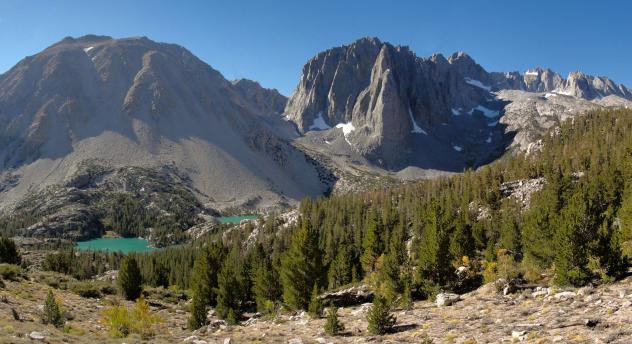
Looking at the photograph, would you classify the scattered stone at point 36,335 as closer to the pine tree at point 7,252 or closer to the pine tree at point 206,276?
the pine tree at point 206,276

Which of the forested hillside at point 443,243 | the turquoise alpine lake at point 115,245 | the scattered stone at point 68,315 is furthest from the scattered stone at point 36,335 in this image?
the turquoise alpine lake at point 115,245

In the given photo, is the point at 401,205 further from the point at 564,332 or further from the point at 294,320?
the point at 564,332

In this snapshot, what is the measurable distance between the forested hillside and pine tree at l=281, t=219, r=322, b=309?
10 cm

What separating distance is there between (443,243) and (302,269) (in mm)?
13220

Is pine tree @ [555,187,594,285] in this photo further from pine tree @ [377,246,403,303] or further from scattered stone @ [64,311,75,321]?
scattered stone @ [64,311,75,321]

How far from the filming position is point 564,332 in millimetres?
16812

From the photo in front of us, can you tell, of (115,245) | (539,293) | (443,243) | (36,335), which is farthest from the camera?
(115,245)

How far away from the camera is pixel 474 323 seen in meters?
21.7

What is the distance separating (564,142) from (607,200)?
4227 inches

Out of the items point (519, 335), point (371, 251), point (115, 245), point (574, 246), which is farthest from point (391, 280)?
point (115, 245)

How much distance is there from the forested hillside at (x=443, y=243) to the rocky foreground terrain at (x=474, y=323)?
9.43ft

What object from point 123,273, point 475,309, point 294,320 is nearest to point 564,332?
point 475,309

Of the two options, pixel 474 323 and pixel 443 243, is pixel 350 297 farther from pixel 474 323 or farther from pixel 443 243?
pixel 474 323

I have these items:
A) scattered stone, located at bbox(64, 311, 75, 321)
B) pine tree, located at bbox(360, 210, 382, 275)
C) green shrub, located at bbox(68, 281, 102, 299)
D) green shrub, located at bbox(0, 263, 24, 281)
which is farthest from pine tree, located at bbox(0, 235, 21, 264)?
pine tree, located at bbox(360, 210, 382, 275)
